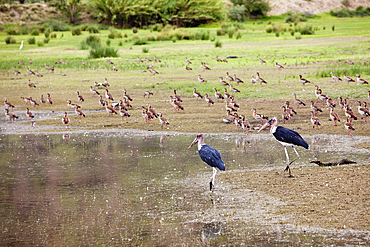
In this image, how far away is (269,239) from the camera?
6832mm

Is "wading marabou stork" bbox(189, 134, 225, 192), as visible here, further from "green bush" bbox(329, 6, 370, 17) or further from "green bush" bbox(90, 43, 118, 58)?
"green bush" bbox(329, 6, 370, 17)

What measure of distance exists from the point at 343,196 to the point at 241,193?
176 cm

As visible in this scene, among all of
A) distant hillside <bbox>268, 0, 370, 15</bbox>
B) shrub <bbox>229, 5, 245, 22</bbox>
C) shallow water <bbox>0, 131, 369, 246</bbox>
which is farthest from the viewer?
distant hillside <bbox>268, 0, 370, 15</bbox>

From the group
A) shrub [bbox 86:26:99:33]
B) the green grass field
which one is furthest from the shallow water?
shrub [bbox 86:26:99:33]

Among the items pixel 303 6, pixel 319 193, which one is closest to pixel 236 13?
pixel 303 6

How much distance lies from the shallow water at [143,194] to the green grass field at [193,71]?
130 inches

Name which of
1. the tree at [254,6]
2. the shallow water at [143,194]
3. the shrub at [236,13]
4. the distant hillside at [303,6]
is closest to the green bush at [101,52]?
the shallow water at [143,194]

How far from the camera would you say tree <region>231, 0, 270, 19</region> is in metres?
86.6

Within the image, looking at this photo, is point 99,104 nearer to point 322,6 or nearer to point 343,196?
point 343,196

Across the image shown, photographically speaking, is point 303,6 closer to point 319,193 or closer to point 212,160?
point 212,160

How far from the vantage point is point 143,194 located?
30.1 feet

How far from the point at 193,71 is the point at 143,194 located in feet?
69.2

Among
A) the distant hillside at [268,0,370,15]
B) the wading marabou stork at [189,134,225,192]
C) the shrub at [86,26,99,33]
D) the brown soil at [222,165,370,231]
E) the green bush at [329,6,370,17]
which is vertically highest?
the wading marabou stork at [189,134,225,192]

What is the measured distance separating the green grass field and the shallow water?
10.8ft
